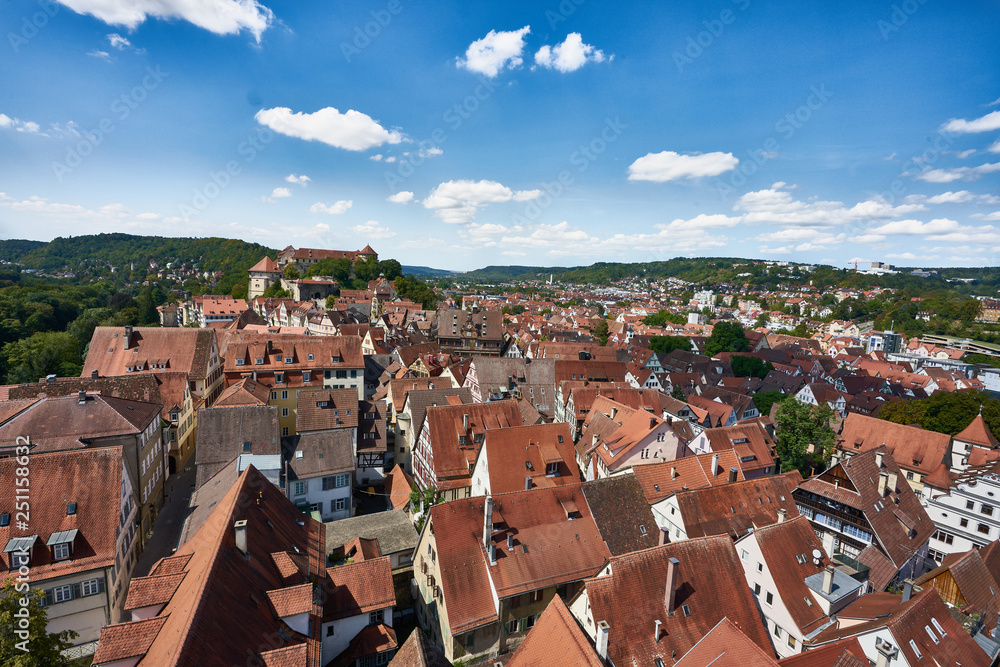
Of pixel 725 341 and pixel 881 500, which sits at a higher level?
pixel 881 500

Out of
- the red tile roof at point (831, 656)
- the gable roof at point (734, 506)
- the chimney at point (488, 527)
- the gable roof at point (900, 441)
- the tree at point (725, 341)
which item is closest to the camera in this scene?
the red tile roof at point (831, 656)

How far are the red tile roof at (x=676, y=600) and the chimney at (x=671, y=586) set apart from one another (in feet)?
0.63

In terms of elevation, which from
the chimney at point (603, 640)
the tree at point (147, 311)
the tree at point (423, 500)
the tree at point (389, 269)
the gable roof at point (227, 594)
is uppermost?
the tree at point (389, 269)

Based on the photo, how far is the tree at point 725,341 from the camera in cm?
10581

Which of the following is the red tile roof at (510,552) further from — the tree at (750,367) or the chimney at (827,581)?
the tree at (750,367)

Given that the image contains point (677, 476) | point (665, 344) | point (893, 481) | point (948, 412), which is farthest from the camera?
point (665, 344)

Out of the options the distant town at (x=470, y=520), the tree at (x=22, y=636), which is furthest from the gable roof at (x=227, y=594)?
the tree at (x=22, y=636)

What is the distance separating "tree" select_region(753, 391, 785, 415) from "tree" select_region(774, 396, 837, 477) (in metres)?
18.8

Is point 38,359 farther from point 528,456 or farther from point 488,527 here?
point 488,527

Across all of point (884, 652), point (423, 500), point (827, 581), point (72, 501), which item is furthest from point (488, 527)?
point (72, 501)

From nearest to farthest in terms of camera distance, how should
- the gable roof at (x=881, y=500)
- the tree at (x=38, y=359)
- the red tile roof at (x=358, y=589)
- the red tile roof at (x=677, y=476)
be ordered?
the red tile roof at (x=358, y=589), the red tile roof at (x=677, y=476), the gable roof at (x=881, y=500), the tree at (x=38, y=359)

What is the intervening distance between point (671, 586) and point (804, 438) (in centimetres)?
3374

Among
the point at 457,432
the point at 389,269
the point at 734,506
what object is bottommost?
the point at 734,506

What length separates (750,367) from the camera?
8662 cm
